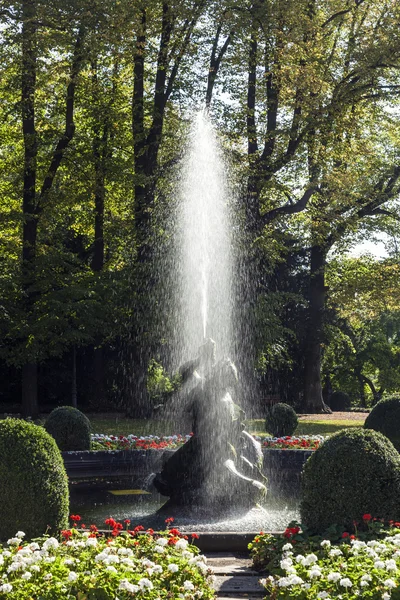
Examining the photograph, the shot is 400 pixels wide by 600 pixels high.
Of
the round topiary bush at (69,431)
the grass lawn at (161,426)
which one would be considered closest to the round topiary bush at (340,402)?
the grass lawn at (161,426)

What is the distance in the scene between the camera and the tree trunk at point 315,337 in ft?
109

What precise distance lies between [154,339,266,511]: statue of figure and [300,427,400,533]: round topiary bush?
6.67 feet

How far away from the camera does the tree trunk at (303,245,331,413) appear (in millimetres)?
33188

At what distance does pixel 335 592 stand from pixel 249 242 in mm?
20351

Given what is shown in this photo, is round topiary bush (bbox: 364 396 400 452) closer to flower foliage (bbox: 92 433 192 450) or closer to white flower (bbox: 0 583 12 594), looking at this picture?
flower foliage (bbox: 92 433 192 450)

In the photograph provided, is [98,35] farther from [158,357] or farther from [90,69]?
[158,357]

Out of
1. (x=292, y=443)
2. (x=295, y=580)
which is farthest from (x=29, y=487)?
(x=292, y=443)

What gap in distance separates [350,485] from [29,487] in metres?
2.98

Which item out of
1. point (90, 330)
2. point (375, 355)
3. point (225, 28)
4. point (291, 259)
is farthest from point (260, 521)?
point (375, 355)

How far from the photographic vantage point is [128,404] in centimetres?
2639

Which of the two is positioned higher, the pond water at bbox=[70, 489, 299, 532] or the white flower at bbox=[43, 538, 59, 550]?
Answer: the white flower at bbox=[43, 538, 59, 550]

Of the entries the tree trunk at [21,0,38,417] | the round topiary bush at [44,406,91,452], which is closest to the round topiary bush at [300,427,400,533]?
the round topiary bush at [44,406,91,452]

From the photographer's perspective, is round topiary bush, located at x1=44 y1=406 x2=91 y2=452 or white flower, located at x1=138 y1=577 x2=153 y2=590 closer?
white flower, located at x1=138 y1=577 x2=153 y2=590

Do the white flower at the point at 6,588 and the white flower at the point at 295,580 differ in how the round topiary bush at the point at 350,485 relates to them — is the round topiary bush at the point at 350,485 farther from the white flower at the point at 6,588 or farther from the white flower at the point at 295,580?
the white flower at the point at 6,588
